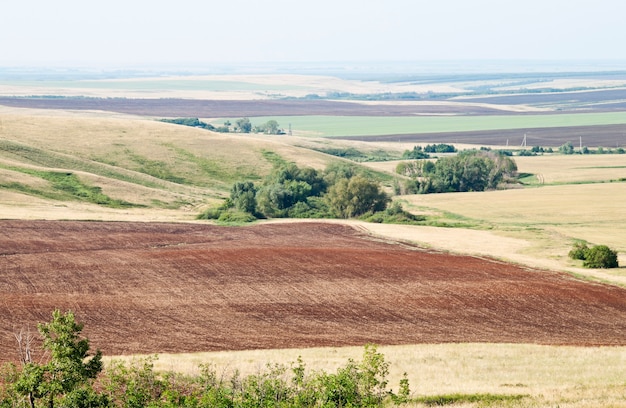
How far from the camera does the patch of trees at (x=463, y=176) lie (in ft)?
393

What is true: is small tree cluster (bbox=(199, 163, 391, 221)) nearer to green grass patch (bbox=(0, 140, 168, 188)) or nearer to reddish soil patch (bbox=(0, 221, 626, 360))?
green grass patch (bbox=(0, 140, 168, 188))

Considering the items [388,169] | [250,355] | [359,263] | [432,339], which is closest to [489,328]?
[432,339]

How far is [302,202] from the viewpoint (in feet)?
335

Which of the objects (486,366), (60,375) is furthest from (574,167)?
(60,375)

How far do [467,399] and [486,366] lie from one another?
5.84 m

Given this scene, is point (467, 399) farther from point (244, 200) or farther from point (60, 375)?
point (244, 200)

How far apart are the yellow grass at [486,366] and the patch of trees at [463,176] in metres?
81.3

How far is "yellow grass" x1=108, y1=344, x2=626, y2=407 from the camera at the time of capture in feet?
95.2

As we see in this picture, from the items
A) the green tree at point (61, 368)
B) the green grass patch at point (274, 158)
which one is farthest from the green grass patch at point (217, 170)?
the green tree at point (61, 368)

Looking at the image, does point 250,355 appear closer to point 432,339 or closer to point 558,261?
point 432,339

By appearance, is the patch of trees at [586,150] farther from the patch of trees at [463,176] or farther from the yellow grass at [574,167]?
the patch of trees at [463,176]

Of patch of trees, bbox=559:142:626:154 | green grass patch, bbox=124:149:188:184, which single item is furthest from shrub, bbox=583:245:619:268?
patch of trees, bbox=559:142:626:154

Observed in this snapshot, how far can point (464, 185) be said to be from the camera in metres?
122

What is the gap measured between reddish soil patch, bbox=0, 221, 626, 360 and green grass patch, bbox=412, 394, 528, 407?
10.9 meters
